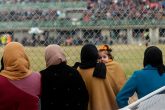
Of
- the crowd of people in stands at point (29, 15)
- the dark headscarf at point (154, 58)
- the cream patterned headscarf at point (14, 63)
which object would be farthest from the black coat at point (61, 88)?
the crowd of people in stands at point (29, 15)

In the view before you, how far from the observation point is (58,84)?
5352mm

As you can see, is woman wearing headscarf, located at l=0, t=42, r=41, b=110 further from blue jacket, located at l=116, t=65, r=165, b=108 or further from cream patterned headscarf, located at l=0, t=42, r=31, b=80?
blue jacket, located at l=116, t=65, r=165, b=108

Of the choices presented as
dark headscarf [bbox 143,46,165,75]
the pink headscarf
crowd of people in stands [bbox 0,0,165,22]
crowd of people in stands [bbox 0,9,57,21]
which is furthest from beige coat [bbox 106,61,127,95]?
crowd of people in stands [bbox 0,9,57,21]

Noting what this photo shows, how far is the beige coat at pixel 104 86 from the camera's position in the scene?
566 cm

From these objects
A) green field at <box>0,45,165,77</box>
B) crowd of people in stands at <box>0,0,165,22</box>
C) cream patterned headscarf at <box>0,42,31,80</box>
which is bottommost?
green field at <box>0,45,165,77</box>

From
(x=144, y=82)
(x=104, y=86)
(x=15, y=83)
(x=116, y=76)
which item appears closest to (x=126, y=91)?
(x=144, y=82)

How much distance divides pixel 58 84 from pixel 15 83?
1.46 feet

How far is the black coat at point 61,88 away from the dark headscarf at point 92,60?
0.24 metres

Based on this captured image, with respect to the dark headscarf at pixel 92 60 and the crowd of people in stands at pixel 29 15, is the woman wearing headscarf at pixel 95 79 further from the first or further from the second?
the crowd of people in stands at pixel 29 15

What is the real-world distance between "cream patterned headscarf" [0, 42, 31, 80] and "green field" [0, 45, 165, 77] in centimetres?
262

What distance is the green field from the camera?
8.22m

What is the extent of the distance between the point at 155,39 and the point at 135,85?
117 inches

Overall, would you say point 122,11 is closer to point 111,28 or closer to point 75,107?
point 111,28

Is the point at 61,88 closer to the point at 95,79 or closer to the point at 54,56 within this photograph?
the point at 54,56
